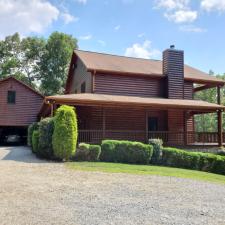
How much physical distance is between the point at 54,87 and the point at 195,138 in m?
25.3

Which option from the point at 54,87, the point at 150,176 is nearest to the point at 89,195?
the point at 150,176

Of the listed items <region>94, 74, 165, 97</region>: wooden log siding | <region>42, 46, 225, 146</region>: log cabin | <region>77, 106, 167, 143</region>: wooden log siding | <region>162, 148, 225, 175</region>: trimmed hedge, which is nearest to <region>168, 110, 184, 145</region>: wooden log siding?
<region>42, 46, 225, 146</region>: log cabin

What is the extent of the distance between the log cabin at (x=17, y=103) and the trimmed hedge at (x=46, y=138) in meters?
12.4

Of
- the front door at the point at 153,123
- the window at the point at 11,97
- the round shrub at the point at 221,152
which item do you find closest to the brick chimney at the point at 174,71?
the front door at the point at 153,123

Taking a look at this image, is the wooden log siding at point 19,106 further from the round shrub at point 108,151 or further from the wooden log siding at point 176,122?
the round shrub at point 108,151

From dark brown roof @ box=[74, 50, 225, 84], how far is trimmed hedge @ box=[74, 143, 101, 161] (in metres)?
7.05

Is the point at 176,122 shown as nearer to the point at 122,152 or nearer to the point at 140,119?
the point at 140,119

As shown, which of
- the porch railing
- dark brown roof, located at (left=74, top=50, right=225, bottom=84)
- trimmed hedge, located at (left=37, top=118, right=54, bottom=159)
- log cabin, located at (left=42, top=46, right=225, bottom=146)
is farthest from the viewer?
dark brown roof, located at (left=74, top=50, right=225, bottom=84)

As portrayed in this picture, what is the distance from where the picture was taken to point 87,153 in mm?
15016

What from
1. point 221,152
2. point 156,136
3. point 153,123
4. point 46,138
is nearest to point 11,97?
point 153,123

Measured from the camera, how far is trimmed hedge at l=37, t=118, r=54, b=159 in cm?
1459

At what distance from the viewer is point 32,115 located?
27.1 meters

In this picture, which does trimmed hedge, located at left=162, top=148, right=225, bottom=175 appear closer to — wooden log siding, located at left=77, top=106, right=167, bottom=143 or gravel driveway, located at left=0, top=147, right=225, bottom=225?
wooden log siding, located at left=77, top=106, right=167, bottom=143

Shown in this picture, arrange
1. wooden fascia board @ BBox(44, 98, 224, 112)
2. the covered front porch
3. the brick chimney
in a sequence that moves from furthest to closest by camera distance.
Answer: the brick chimney
the covered front porch
wooden fascia board @ BBox(44, 98, 224, 112)
